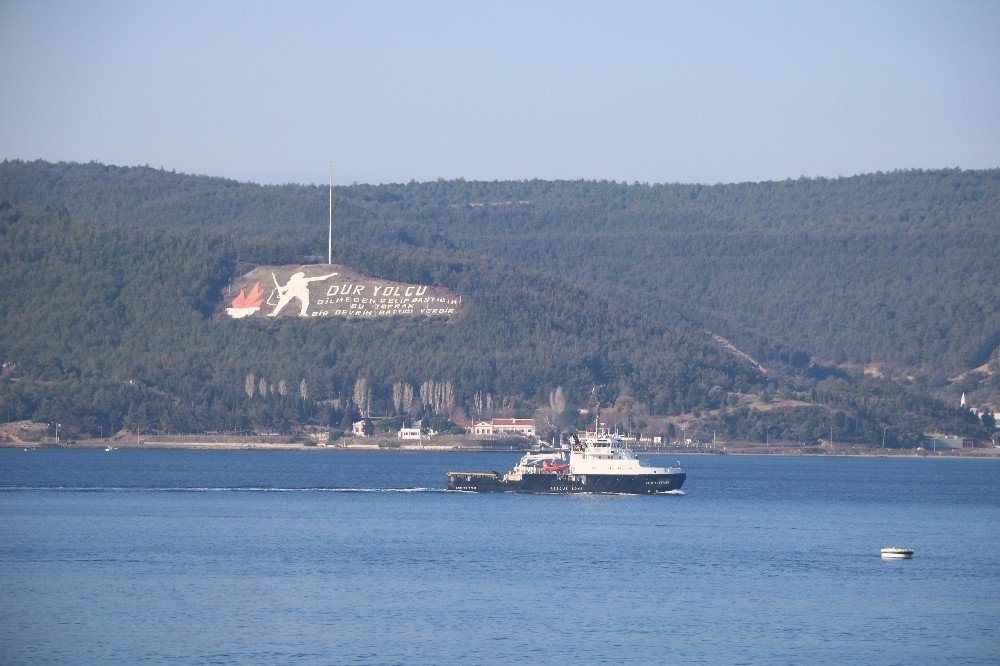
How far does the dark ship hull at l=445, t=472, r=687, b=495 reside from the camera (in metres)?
140

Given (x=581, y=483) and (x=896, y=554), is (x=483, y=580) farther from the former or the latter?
(x=581, y=483)

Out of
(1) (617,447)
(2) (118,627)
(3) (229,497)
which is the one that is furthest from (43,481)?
(2) (118,627)

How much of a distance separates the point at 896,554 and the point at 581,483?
152ft

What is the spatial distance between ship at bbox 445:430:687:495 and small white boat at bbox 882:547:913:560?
4328cm

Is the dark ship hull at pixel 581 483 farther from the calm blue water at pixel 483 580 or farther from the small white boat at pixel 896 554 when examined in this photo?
the small white boat at pixel 896 554

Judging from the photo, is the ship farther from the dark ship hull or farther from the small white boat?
the small white boat

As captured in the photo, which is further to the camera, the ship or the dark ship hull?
the dark ship hull

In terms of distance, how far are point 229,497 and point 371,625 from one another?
6907 cm

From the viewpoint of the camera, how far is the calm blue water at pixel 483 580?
66.7m

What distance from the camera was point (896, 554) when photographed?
320 ft

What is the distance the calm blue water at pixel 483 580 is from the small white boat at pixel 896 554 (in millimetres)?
868

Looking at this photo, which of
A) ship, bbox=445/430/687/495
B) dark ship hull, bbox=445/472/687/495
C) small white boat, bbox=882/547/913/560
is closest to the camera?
small white boat, bbox=882/547/913/560

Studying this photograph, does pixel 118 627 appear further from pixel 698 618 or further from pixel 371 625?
pixel 698 618

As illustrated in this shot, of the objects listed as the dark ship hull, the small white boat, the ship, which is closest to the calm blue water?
the small white boat
